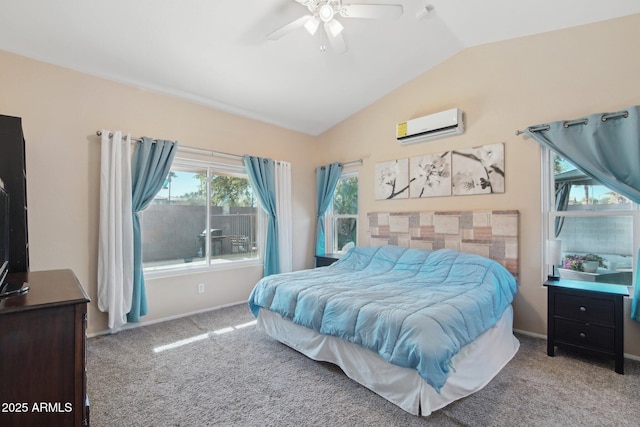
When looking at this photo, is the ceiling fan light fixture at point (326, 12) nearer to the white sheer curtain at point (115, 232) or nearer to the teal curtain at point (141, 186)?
the teal curtain at point (141, 186)

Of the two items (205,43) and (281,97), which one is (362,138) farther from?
(205,43)

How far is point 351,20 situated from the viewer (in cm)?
283

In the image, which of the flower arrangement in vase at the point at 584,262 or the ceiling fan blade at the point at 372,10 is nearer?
the ceiling fan blade at the point at 372,10

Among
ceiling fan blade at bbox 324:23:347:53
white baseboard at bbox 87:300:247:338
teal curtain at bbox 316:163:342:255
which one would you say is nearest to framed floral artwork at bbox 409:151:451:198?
teal curtain at bbox 316:163:342:255

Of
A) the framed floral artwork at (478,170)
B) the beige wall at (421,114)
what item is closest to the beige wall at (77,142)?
the beige wall at (421,114)

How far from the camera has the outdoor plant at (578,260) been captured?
2824 millimetres

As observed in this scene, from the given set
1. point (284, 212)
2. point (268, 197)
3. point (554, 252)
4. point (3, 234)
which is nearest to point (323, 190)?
point (284, 212)

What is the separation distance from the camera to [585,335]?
2.47m

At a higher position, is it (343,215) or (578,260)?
(343,215)

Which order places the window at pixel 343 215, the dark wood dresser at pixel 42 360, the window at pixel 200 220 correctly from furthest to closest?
the window at pixel 343 215
the window at pixel 200 220
the dark wood dresser at pixel 42 360

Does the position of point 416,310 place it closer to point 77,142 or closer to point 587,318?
point 587,318

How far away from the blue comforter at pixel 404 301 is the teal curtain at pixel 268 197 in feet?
4.00

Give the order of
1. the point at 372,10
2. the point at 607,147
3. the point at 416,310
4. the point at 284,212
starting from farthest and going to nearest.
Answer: the point at 284,212, the point at 607,147, the point at 372,10, the point at 416,310

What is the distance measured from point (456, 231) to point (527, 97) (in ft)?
5.14
